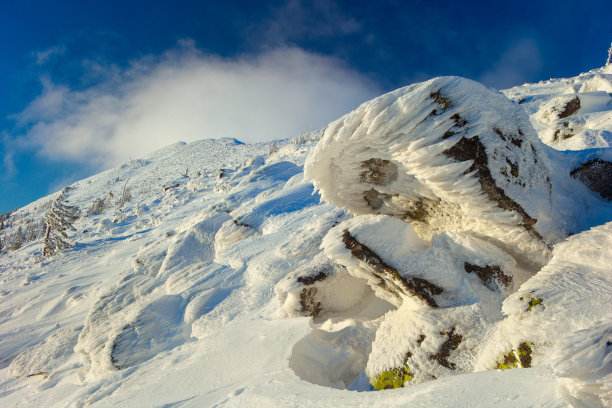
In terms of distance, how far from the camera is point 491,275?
395 centimetres

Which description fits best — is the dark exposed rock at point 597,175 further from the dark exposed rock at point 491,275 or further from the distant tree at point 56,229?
the distant tree at point 56,229

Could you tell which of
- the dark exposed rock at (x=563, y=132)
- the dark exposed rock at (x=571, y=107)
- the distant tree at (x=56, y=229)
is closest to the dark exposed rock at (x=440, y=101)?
the dark exposed rock at (x=563, y=132)

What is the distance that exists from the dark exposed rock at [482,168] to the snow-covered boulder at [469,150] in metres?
0.01

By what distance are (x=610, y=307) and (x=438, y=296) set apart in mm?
1658

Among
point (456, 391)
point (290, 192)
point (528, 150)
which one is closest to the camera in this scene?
point (456, 391)

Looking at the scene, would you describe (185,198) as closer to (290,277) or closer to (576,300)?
(290,277)

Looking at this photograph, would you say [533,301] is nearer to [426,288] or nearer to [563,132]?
[426,288]

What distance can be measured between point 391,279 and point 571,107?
7443 mm

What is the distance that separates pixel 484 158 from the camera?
147 inches

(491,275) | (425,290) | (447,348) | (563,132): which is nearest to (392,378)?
(447,348)

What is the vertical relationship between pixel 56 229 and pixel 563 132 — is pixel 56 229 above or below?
above

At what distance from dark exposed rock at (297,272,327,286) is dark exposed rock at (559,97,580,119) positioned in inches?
295

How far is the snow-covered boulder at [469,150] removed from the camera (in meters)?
3.75

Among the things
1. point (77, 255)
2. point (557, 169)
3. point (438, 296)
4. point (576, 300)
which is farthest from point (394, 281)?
point (77, 255)
